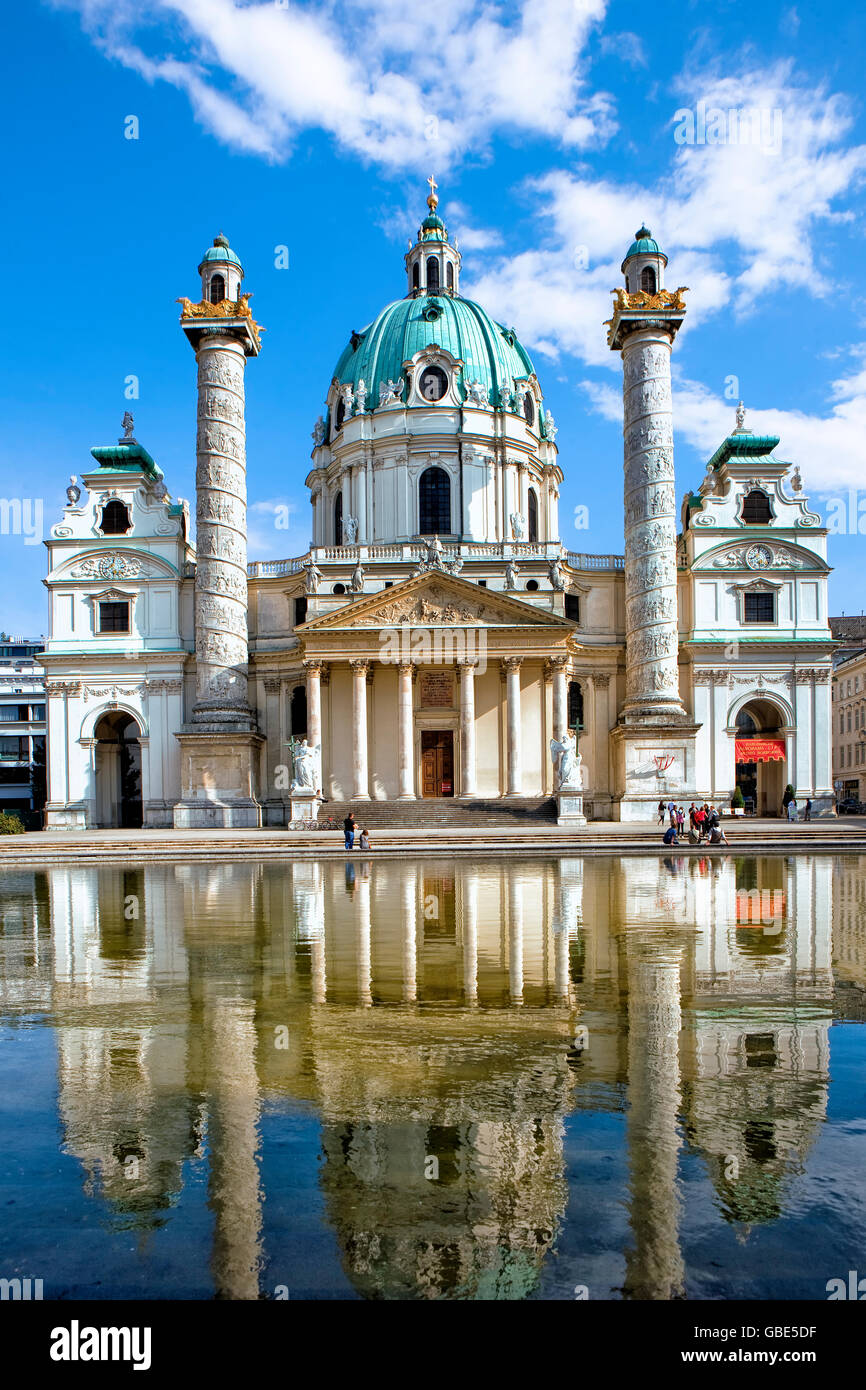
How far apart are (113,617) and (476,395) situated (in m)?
21.6

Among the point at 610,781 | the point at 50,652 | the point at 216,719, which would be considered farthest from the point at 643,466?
the point at 50,652

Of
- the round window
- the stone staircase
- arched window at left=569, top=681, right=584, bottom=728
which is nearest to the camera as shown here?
the stone staircase

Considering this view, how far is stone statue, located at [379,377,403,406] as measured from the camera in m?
50.5

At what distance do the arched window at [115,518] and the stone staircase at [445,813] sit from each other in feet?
59.7

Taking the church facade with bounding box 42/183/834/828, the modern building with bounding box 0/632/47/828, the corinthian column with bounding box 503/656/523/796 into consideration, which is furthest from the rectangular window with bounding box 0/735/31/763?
the corinthian column with bounding box 503/656/523/796

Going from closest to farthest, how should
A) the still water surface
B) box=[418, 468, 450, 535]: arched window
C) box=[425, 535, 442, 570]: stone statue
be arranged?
the still water surface < box=[425, 535, 442, 570]: stone statue < box=[418, 468, 450, 535]: arched window

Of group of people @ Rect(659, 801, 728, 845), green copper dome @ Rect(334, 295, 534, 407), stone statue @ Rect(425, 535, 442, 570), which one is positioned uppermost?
green copper dome @ Rect(334, 295, 534, 407)

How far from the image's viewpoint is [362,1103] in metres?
5.52

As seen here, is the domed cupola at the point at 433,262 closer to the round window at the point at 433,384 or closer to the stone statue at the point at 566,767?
the round window at the point at 433,384

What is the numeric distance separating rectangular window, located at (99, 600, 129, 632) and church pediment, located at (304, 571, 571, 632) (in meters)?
10.3

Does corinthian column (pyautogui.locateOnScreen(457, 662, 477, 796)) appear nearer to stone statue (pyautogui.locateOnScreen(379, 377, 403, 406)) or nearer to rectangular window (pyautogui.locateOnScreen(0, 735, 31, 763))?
stone statue (pyautogui.locateOnScreen(379, 377, 403, 406))

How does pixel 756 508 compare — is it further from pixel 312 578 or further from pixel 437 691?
pixel 312 578

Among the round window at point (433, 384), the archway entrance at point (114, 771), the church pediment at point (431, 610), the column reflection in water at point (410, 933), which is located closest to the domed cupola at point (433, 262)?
the round window at point (433, 384)

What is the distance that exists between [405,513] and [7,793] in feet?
157
